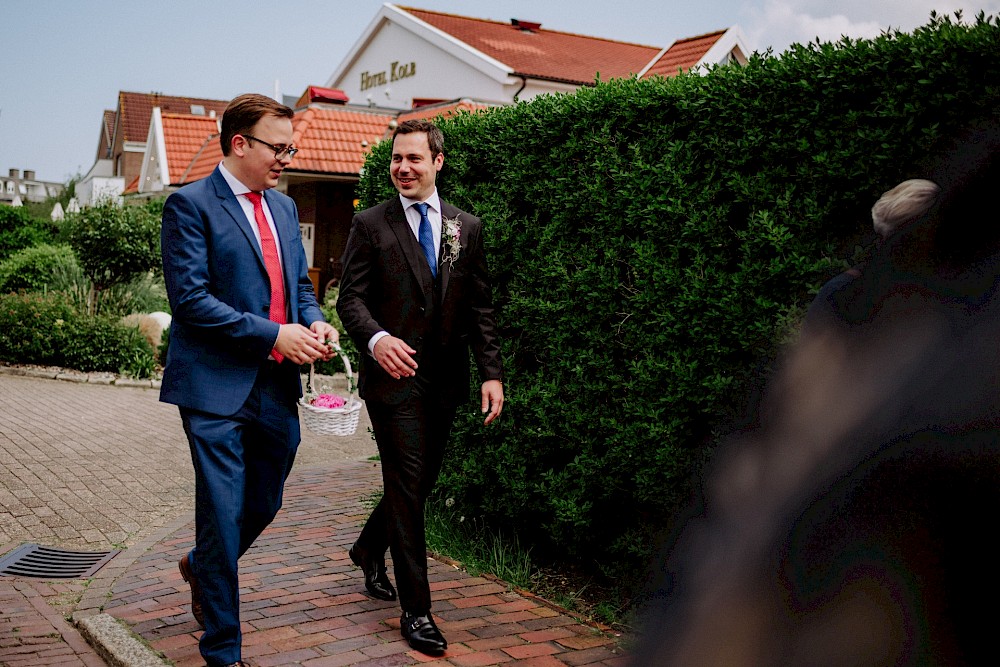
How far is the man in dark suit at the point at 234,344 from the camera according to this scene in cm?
397

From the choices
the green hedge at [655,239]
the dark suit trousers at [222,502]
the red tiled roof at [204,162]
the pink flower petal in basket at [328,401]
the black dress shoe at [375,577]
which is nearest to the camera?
the green hedge at [655,239]

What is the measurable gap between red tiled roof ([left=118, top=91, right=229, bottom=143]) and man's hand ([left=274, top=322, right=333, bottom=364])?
59.6 meters

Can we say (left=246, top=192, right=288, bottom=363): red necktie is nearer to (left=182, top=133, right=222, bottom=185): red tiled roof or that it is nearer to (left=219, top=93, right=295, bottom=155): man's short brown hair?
(left=219, top=93, right=295, bottom=155): man's short brown hair

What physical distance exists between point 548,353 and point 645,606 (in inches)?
179

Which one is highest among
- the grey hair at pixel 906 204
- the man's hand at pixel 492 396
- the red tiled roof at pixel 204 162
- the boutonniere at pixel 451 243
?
the red tiled roof at pixel 204 162

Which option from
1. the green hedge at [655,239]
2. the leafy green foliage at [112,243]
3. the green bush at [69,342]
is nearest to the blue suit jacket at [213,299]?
the green hedge at [655,239]

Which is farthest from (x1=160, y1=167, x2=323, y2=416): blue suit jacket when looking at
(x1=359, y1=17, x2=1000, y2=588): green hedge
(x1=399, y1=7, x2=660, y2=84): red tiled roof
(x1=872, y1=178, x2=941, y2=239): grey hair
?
A: (x1=399, y1=7, x2=660, y2=84): red tiled roof

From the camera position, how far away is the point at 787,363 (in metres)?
0.65

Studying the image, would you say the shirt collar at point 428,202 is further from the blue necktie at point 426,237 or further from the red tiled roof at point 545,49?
the red tiled roof at point 545,49

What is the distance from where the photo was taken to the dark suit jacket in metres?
4.54

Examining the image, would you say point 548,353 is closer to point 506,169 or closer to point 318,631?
point 506,169

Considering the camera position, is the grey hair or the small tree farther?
the small tree

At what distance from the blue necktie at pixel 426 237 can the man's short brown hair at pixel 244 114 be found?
2.54ft

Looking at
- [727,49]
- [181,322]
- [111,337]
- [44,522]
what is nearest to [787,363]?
[181,322]
